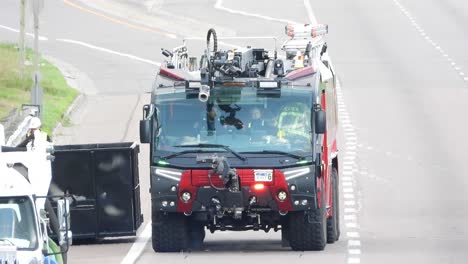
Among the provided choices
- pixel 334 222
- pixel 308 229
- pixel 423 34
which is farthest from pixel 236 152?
pixel 423 34

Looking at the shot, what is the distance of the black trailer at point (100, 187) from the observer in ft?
82.9

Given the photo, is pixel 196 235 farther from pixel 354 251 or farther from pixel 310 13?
pixel 310 13

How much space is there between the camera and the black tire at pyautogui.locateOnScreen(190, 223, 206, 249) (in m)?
24.5

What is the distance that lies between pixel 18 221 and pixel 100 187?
9079 mm

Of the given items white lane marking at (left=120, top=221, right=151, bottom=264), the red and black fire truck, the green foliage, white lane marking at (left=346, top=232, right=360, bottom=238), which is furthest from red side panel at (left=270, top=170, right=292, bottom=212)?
the green foliage

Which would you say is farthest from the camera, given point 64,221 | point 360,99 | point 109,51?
point 109,51

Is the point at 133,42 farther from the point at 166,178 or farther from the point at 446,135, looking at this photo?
the point at 166,178

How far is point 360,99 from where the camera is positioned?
141 feet

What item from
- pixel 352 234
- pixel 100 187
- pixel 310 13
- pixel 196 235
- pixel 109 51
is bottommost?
pixel 352 234

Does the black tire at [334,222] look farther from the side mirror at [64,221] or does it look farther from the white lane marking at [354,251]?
the side mirror at [64,221]

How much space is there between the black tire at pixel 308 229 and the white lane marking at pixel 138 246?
2.40 metres

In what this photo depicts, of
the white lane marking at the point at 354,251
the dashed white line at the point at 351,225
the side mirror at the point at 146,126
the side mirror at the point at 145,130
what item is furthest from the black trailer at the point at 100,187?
the dashed white line at the point at 351,225

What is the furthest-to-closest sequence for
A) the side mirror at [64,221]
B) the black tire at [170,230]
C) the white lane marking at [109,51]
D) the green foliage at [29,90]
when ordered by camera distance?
1. the white lane marking at [109,51]
2. the green foliage at [29,90]
3. the black tire at [170,230]
4. the side mirror at [64,221]

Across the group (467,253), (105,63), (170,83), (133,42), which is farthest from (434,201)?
(133,42)
